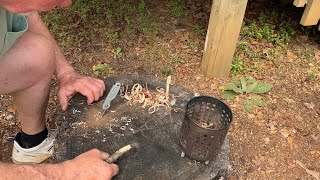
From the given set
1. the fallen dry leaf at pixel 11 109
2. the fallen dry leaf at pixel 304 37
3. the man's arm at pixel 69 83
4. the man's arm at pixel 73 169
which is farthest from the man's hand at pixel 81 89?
the fallen dry leaf at pixel 304 37

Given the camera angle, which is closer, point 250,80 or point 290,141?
point 290,141

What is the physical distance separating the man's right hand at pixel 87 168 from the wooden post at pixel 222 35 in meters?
1.72

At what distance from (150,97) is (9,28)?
90 cm

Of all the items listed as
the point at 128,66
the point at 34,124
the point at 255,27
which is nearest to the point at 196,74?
the point at 128,66

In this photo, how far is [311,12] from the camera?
3574 millimetres

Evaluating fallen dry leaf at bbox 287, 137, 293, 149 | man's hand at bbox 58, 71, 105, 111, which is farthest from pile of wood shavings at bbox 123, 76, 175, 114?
fallen dry leaf at bbox 287, 137, 293, 149

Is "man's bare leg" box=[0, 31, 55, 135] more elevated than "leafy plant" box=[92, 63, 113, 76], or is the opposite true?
"man's bare leg" box=[0, 31, 55, 135]

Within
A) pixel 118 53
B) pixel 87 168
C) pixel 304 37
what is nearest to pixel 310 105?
pixel 304 37

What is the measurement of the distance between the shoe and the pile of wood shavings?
0.70 metres

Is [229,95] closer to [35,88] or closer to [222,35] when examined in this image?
[222,35]

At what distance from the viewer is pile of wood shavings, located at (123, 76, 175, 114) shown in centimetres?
237

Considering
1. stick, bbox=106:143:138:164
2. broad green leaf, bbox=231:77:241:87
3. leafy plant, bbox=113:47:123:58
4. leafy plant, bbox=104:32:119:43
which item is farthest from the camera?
leafy plant, bbox=104:32:119:43

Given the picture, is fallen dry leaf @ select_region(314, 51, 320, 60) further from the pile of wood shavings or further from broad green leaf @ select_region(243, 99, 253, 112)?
the pile of wood shavings

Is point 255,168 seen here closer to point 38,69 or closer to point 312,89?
point 312,89
